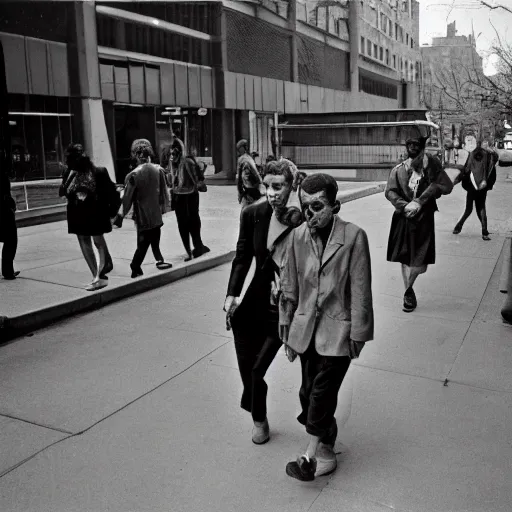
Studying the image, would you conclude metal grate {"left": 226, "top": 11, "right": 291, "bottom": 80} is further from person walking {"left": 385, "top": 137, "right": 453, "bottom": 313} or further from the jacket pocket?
the jacket pocket

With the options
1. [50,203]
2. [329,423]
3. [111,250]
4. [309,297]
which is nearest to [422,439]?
[329,423]

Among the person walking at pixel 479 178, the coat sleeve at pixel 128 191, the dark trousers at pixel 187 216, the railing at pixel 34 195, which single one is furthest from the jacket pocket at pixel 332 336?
the railing at pixel 34 195

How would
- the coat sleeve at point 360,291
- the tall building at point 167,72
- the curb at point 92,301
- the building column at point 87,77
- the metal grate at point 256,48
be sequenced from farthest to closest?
the metal grate at point 256,48 < the building column at point 87,77 < the tall building at point 167,72 < the curb at point 92,301 < the coat sleeve at point 360,291

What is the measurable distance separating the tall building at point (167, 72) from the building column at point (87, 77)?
3cm

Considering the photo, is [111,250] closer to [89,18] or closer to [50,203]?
[50,203]

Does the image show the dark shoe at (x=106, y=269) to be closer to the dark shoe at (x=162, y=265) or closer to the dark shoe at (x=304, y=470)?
the dark shoe at (x=162, y=265)

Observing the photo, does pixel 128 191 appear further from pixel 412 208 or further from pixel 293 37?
pixel 293 37

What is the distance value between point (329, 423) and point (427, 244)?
3.87 m

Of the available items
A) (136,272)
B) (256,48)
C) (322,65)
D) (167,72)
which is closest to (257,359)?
(136,272)

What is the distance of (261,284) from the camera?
3.80 m

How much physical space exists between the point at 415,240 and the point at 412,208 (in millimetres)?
375

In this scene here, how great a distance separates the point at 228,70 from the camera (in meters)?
27.4

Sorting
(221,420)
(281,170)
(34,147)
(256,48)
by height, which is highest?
(256,48)

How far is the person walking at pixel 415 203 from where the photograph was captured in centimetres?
675
